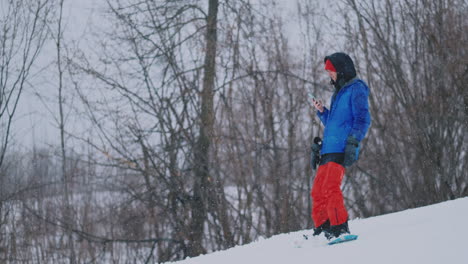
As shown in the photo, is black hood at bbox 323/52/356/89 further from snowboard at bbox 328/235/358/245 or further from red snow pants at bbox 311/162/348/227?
snowboard at bbox 328/235/358/245

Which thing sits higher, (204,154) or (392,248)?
(204,154)

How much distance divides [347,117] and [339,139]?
7.9 inches

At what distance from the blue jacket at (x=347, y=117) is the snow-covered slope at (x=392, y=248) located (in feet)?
2.69

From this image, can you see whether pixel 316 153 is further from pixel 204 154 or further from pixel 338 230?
pixel 204 154

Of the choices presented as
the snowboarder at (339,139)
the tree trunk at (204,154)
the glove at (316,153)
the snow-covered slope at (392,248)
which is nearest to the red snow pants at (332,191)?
the snowboarder at (339,139)

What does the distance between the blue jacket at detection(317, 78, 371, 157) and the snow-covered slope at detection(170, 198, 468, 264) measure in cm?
82

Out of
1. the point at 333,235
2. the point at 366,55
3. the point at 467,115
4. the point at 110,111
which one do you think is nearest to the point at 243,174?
the point at 110,111

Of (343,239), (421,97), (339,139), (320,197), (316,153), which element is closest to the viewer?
(343,239)

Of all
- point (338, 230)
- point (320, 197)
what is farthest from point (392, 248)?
point (320, 197)

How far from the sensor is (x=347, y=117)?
12.7 feet

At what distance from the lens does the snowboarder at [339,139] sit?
3734 mm

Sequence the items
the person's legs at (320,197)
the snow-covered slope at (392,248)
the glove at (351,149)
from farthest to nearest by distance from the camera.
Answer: the person's legs at (320,197) → the glove at (351,149) → the snow-covered slope at (392,248)

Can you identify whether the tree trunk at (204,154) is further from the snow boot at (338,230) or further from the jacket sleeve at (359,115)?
the snow boot at (338,230)

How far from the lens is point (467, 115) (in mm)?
9273
